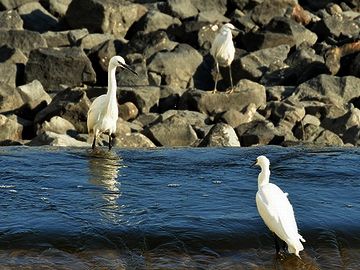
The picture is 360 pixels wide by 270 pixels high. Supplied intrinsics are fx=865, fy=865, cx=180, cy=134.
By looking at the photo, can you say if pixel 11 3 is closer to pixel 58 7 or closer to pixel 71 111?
pixel 58 7

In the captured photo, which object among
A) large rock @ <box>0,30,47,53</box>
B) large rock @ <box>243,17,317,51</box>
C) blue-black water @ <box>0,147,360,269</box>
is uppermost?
large rock @ <box>243,17,317,51</box>

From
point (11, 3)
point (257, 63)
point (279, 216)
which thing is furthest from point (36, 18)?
point (279, 216)

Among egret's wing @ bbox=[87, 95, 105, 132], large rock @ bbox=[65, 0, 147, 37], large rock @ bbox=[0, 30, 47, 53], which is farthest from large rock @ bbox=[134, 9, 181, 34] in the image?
egret's wing @ bbox=[87, 95, 105, 132]

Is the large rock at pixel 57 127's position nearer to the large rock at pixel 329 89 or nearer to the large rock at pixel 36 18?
the large rock at pixel 329 89

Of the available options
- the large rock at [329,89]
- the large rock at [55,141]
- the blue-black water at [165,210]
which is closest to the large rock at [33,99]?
the large rock at [55,141]

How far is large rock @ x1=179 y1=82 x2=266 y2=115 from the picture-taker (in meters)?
18.4

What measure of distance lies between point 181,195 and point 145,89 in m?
9.07

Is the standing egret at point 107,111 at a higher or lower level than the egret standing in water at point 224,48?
lower

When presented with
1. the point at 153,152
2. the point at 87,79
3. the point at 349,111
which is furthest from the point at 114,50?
the point at 153,152

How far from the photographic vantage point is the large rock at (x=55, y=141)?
46.9ft

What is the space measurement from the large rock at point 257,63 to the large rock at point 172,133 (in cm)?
724

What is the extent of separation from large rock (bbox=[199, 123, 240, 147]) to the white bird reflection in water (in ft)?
7.23

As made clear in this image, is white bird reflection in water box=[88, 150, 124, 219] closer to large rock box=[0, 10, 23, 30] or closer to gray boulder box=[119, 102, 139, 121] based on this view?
gray boulder box=[119, 102, 139, 121]

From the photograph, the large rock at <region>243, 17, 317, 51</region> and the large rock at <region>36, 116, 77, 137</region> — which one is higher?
the large rock at <region>243, 17, 317, 51</region>
